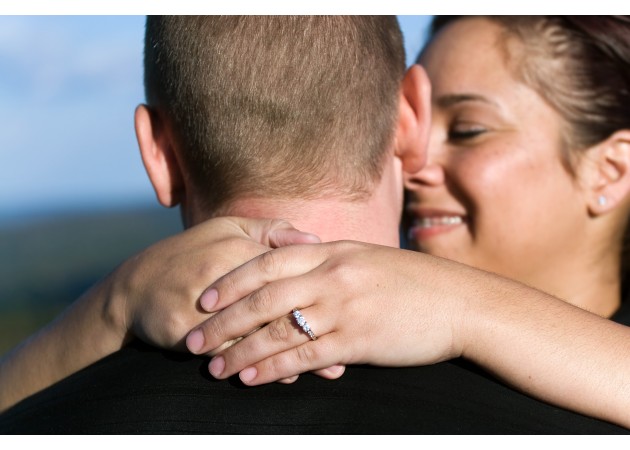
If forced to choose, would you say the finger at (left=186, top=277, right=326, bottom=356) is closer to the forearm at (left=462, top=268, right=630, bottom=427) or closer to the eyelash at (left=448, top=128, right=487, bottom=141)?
the forearm at (left=462, top=268, right=630, bottom=427)

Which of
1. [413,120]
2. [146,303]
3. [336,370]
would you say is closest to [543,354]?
[336,370]

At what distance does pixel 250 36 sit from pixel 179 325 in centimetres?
75

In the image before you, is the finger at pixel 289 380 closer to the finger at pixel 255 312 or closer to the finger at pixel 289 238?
the finger at pixel 255 312

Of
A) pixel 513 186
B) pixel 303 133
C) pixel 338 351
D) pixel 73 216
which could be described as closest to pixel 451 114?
pixel 513 186

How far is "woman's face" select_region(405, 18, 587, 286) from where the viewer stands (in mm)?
3818

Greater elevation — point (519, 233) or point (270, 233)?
point (270, 233)

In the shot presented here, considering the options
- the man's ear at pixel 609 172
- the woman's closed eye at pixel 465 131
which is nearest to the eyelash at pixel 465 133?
the woman's closed eye at pixel 465 131

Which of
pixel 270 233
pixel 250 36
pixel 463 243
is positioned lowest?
pixel 463 243

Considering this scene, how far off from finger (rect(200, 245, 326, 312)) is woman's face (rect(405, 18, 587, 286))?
211cm

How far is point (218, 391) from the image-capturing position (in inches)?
72.0

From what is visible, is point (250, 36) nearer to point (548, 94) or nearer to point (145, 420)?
point (145, 420)

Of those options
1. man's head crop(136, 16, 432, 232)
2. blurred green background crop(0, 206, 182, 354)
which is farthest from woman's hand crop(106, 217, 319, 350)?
blurred green background crop(0, 206, 182, 354)

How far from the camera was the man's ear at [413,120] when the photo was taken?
227cm

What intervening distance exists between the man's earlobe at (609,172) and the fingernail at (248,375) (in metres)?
2.65
